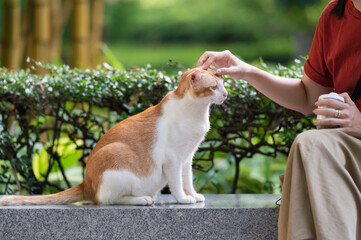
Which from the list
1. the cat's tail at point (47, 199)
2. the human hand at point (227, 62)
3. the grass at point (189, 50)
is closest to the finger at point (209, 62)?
the human hand at point (227, 62)

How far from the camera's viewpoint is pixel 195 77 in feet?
5.75

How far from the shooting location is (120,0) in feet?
37.4

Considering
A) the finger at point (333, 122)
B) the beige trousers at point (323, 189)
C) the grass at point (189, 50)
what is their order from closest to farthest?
1. the beige trousers at point (323, 189)
2. the finger at point (333, 122)
3. the grass at point (189, 50)

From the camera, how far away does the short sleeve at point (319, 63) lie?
185cm

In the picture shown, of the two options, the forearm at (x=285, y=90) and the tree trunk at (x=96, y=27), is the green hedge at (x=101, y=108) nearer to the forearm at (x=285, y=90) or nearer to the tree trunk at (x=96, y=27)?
the forearm at (x=285, y=90)

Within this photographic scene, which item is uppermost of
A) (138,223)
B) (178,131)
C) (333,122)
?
(333,122)

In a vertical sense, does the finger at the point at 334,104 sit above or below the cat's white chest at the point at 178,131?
above

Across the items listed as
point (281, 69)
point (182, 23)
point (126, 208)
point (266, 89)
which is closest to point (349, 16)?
point (266, 89)

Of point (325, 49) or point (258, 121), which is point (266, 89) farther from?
point (258, 121)

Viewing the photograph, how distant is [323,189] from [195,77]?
25.6 inches

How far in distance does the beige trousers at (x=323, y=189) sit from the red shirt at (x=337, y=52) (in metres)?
0.33

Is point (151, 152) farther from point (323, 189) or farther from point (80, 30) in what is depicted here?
point (80, 30)

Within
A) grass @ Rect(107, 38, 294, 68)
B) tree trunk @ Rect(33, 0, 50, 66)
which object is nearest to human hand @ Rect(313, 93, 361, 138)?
tree trunk @ Rect(33, 0, 50, 66)

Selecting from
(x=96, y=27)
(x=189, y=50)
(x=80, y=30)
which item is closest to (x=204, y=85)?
(x=80, y=30)
